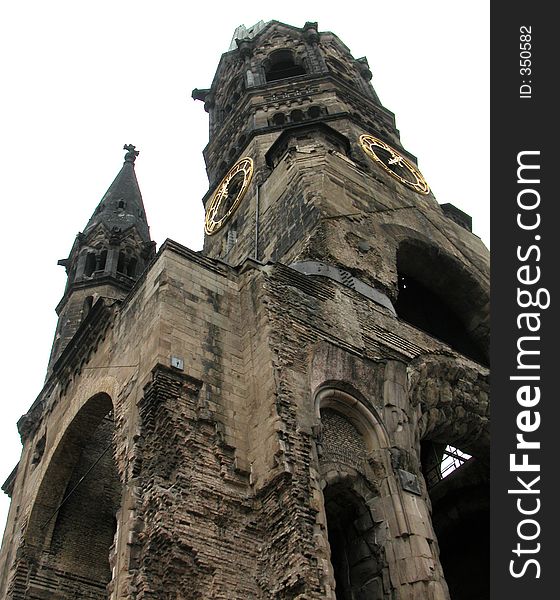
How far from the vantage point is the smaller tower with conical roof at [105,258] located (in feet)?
63.9

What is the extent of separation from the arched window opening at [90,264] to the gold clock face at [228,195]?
3.27 m

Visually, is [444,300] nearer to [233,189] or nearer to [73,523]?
[233,189]

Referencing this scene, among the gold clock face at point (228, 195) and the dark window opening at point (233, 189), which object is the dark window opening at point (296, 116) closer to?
the gold clock face at point (228, 195)

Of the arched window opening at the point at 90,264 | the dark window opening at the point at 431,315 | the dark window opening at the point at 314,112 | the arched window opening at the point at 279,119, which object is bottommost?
the dark window opening at the point at 431,315

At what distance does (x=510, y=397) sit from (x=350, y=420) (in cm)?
453

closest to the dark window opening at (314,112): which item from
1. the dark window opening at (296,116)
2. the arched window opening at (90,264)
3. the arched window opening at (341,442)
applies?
the dark window opening at (296,116)

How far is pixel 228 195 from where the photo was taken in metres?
21.1

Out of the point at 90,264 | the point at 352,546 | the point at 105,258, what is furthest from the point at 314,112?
the point at 352,546

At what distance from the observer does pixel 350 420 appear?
1099cm

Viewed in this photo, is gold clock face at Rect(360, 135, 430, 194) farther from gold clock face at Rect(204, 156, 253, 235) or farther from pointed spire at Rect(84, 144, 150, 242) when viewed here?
pointed spire at Rect(84, 144, 150, 242)

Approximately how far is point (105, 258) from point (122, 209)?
284cm

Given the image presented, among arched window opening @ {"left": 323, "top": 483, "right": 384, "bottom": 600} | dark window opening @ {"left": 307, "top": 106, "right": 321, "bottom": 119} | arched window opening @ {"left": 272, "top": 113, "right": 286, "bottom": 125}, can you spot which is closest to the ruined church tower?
arched window opening @ {"left": 323, "top": 483, "right": 384, "bottom": 600}

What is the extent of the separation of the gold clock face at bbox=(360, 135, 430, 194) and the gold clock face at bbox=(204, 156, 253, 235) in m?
3.31

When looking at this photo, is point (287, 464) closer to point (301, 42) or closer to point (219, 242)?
point (219, 242)
